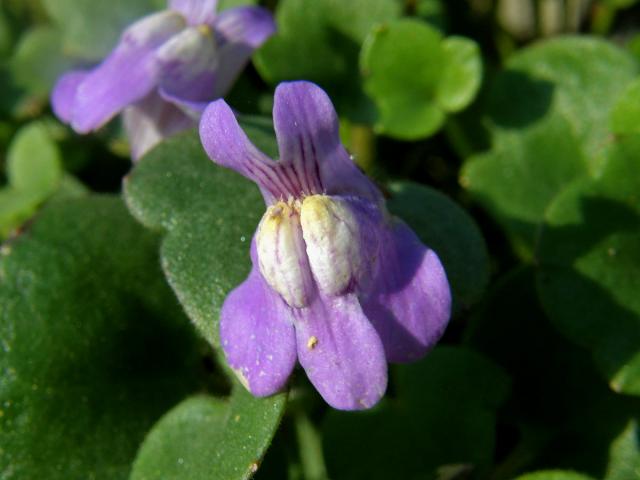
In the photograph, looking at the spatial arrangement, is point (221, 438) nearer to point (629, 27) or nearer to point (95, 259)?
point (95, 259)

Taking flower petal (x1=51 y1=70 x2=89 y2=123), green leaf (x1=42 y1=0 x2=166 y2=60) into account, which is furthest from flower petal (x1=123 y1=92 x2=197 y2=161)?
green leaf (x1=42 y1=0 x2=166 y2=60)

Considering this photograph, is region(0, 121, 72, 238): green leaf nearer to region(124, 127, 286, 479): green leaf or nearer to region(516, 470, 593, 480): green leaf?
region(124, 127, 286, 479): green leaf

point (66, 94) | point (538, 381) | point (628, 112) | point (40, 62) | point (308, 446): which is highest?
point (66, 94)

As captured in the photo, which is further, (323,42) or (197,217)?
(323,42)

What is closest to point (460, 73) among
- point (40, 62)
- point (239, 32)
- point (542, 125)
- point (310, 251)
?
point (542, 125)

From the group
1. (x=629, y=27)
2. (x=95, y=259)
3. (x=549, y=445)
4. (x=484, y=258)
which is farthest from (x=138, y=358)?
(x=629, y=27)

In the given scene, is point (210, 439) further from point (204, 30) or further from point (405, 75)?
point (405, 75)

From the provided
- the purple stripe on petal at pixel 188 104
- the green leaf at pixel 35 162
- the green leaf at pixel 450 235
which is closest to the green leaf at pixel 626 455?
the green leaf at pixel 450 235
